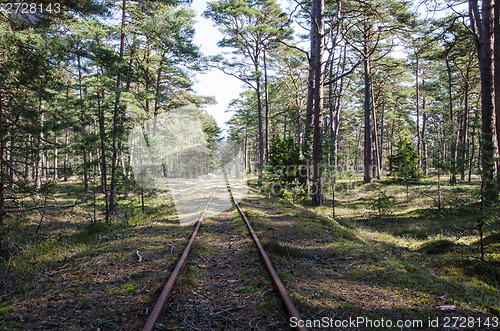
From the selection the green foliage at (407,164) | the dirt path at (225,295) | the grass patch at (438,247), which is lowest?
the grass patch at (438,247)

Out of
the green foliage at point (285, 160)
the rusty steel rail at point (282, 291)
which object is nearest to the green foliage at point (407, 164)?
the green foliage at point (285, 160)

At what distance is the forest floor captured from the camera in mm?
3387

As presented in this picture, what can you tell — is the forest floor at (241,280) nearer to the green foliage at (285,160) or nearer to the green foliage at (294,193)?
the green foliage at (294,193)

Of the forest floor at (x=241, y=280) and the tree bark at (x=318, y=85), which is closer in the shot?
the forest floor at (x=241, y=280)

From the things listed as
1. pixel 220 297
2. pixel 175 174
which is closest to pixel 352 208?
pixel 220 297

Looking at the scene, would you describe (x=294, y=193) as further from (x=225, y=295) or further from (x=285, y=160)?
(x=225, y=295)

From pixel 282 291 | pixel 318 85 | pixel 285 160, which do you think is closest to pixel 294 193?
pixel 285 160

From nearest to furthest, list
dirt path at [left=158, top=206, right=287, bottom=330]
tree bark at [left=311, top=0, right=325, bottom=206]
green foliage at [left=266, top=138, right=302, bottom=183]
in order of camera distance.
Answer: dirt path at [left=158, top=206, right=287, bottom=330], tree bark at [left=311, top=0, right=325, bottom=206], green foliage at [left=266, top=138, right=302, bottom=183]

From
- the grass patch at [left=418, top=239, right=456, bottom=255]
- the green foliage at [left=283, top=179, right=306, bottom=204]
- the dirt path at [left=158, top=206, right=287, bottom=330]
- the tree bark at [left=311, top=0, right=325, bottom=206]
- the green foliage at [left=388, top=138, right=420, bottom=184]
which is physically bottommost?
the grass patch at [left=418, top=239, right=456, bottom=255]

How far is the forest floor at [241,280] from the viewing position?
339cm

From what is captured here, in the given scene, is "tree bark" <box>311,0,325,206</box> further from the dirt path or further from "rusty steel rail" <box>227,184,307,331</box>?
"rusty steel rail" <box>227,184,307,331</box>

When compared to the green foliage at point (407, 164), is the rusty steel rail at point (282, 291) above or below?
below

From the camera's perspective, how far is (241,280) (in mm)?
4688

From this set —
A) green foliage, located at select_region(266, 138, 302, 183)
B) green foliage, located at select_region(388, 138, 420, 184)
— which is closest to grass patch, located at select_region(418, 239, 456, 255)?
green foliage, located at select_region(388, 138, 420, 184)
